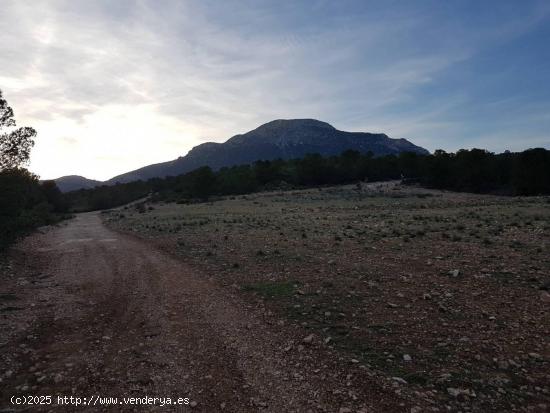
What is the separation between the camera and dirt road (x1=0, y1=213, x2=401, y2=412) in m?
6.81

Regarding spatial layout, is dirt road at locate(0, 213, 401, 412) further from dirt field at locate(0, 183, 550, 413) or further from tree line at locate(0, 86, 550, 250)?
tree line at locate(0, 86, 550, 250)

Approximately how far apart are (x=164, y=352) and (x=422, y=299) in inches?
281

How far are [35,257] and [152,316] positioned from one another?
13725 millimetres

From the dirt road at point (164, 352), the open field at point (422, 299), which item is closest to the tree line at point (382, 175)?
the open field at point (422, 299)

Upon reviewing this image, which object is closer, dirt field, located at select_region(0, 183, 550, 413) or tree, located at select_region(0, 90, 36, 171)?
dirt field, located at select_region(0, 183, 550, 413)

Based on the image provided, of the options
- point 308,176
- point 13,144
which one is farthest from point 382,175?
point 13,144

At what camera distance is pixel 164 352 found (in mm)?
8547

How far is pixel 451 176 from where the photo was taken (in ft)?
261

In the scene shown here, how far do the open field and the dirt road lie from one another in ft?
2.21

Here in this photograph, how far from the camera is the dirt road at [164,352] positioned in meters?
6.81

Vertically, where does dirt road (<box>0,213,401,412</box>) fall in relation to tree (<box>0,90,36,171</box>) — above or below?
below

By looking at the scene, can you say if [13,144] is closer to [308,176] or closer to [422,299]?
[422,299]

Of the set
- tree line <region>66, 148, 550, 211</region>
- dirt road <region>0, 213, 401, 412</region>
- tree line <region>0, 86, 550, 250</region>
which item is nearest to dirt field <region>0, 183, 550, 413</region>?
dirt road <region>0, 213, 401, 412</region>

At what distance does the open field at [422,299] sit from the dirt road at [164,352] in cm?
67
